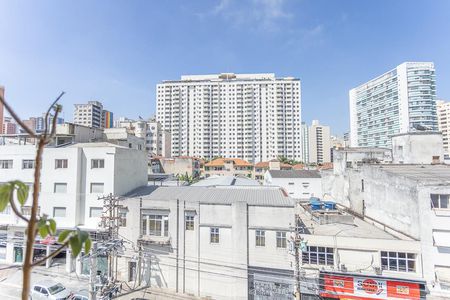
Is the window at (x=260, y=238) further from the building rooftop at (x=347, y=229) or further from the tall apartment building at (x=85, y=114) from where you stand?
the tall apartment building at (x=85, y=114)

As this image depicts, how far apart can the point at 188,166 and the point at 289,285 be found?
5201cm

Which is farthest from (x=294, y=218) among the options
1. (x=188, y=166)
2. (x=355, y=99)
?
(x=355, y=99)

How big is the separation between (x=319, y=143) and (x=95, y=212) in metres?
141

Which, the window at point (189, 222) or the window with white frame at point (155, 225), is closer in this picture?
the window at point (189, 222)

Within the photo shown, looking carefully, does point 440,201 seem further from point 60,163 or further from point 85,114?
point 85,114

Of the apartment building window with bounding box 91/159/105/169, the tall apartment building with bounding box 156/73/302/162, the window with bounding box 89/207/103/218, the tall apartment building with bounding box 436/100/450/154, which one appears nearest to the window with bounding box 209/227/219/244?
the window with bounding box 89/207/103/218

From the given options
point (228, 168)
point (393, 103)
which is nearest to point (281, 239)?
point (228, 168)

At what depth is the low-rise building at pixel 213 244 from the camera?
807 inches

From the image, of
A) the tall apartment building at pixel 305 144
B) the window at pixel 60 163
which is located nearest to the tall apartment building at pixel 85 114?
the tall apartment building at pixel 305 144

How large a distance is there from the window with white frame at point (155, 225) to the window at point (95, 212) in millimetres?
5261

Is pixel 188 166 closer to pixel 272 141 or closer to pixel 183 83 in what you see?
pixel 272 141

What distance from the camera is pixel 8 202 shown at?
7.44 feet

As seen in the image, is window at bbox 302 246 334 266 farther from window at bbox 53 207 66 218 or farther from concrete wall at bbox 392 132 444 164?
window at bbox 53 207 66 218

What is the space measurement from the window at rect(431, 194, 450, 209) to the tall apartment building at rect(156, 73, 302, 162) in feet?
313
